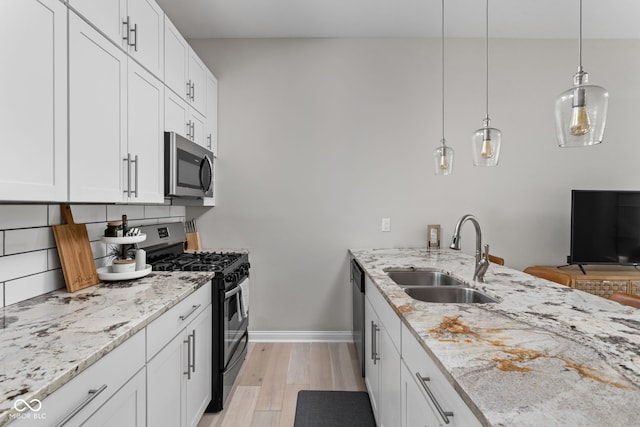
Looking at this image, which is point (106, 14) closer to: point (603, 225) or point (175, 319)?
point (175, 319)

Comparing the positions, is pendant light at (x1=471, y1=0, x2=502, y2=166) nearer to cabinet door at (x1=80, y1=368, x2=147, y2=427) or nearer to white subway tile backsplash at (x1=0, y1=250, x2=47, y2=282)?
cabinet door at (x1=80, y1=368, x2=147, y2=427)

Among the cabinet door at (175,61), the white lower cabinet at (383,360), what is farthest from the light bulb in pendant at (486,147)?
the cabinet door at (175,61)

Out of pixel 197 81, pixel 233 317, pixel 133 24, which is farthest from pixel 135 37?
pixel 233 317

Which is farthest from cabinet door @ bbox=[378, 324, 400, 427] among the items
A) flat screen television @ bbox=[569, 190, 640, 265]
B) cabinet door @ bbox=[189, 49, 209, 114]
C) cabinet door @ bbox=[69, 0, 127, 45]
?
flat screen television @ bbox=[569, 190, 640, 265]

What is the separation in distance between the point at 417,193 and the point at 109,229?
2.51 metres

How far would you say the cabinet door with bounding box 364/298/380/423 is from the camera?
189 cm

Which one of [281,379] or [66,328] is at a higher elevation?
[66,328]

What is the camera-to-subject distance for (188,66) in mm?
2514

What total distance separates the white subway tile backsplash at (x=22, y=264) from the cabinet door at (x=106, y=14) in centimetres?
103

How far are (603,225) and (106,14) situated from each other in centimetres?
387

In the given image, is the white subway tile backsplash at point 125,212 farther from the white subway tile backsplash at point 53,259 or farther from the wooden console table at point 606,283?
the wooden console table at point 606,283

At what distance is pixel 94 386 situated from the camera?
969 millimetres

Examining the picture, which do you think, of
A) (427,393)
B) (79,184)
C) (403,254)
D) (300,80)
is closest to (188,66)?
(300,80)

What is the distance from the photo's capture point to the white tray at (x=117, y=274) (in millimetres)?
1736
